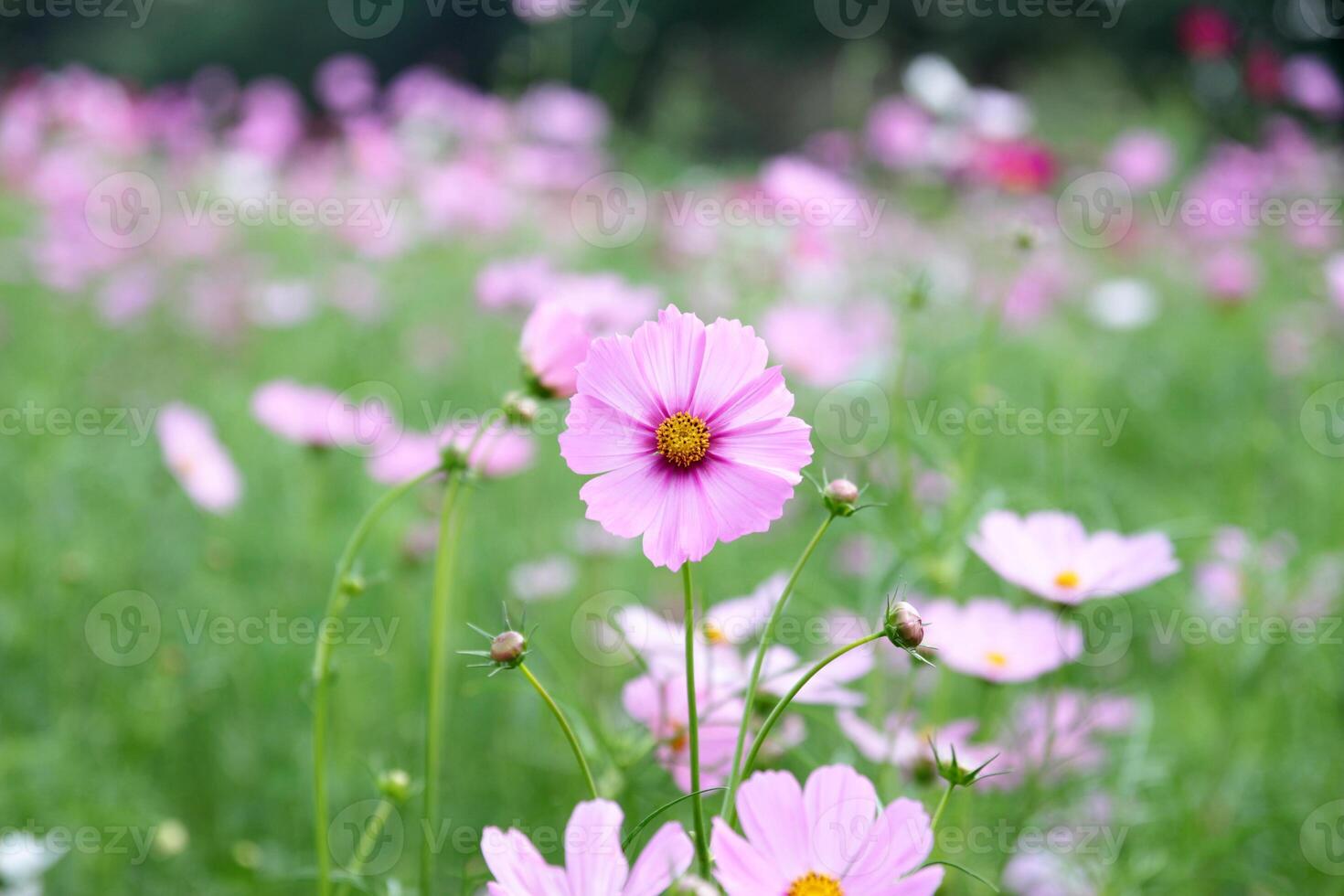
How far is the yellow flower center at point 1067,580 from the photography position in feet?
2.24

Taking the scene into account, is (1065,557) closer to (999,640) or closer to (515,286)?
(999,640)

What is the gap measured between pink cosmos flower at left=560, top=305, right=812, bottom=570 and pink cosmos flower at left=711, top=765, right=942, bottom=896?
11 cm

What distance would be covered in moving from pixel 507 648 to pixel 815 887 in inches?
6.5

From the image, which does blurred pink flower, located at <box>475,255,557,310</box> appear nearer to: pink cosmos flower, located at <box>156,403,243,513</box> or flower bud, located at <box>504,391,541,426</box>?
pink cosmos flower, located at <box>156,403,243,513</box>

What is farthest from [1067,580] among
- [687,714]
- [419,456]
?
[419,456]

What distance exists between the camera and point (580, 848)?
454 mm

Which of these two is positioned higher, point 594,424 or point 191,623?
point 594,424

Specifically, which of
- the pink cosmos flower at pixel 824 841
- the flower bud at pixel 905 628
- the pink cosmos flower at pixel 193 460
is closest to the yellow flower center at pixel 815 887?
the pink cosmos flower at pixel 824 841

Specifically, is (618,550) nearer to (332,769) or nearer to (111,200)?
(332,769)

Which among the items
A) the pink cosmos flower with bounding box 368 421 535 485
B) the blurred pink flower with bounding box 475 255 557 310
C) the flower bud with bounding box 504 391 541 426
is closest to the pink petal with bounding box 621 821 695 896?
the flower bud with bounding box 504 391 541 426

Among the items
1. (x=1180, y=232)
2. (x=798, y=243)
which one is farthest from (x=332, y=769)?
(x=1180, y=232)

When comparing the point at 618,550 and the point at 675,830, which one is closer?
the point at 675,830

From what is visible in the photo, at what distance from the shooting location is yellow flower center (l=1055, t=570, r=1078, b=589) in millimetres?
682

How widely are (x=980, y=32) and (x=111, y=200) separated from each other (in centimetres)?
803
